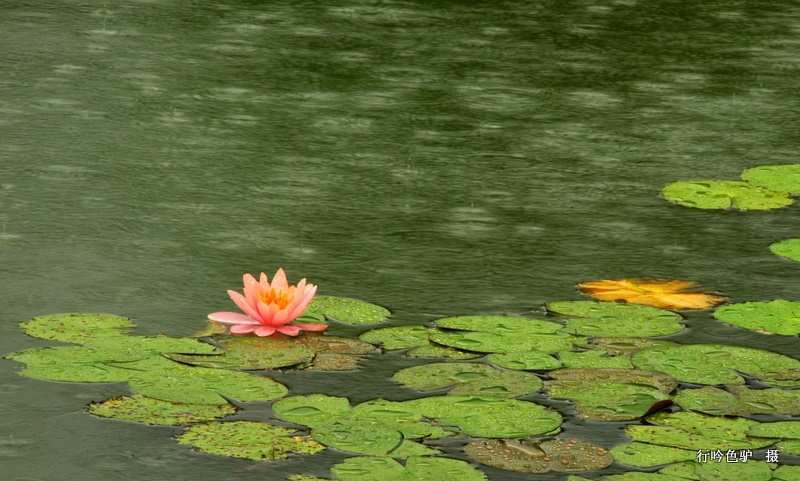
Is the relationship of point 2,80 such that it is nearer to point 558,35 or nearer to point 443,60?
point 443,60

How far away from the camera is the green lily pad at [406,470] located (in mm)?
2143

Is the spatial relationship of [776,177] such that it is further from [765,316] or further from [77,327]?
[77,327]

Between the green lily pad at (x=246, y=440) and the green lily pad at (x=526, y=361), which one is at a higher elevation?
the green lily pad at (x=246, y=440)

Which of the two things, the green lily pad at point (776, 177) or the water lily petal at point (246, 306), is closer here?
the water lily petal at point (246, 306)

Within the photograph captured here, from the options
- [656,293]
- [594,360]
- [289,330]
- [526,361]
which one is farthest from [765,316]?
[289,330]

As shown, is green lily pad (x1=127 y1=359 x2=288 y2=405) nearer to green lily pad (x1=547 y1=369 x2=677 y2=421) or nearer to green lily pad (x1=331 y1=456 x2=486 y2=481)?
green lily pad (x1=331 y1=456 x2=486 y2=481)

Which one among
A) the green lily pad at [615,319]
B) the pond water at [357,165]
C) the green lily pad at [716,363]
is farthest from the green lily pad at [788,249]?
the green lily pad at [716,363]

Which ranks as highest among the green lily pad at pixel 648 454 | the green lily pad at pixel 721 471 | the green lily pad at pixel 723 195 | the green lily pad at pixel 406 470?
the green lily pad at pixel 723 195

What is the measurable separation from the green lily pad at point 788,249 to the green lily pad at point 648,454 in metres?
1.23

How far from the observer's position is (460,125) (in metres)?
4.49

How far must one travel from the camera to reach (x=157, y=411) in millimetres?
2375

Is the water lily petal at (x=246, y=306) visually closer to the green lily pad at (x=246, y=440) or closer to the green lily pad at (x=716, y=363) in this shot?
the green lily pad at (x=246, y=440)

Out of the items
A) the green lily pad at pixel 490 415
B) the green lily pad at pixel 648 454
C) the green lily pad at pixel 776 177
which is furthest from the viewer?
the green lily pad at pixel 776 177

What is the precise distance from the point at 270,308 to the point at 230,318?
0.10 meters
